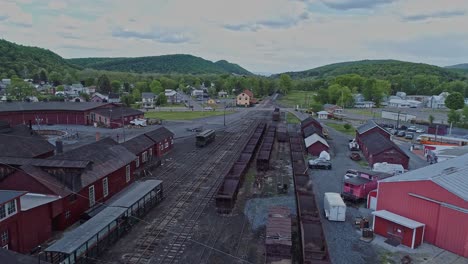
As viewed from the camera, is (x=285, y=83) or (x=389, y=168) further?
(x=285, y=83)

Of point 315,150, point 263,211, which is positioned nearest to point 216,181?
point 263,211

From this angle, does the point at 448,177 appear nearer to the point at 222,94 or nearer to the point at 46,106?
the point at 46,106

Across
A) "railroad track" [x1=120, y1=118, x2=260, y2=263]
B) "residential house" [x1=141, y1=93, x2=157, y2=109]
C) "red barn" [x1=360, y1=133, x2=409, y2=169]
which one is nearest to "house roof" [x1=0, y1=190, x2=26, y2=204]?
"railroad track" [x1=120, y1=118, x2=260, y2=263]

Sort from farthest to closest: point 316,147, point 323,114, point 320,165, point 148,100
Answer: point 148,100, point 323,114, point 316,147, point 320,165

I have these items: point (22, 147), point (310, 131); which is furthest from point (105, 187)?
point (310, 131)

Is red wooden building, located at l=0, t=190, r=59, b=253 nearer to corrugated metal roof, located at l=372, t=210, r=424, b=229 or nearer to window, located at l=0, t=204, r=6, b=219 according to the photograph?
window, located at l=0, t=204, r=6, b=219

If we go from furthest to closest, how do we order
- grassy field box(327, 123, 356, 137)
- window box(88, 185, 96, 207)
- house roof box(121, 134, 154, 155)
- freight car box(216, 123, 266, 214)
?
grassy field box(327, 123, 356, 137) → house roof box(121, 134, 154, 155) → freight car box(216, 123, 266, 214) → window box(88, 185, 96, 207)

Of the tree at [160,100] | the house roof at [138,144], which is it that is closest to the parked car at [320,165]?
the house roof at [138,144]
